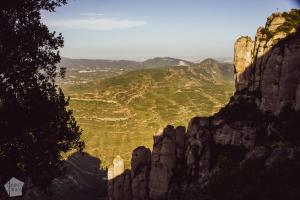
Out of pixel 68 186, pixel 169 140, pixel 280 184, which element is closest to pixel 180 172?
pixel 169 140

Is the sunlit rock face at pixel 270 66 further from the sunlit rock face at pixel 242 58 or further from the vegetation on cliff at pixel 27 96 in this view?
the vegetation on cliff at pixel 27 96

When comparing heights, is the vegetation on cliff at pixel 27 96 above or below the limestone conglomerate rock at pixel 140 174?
above

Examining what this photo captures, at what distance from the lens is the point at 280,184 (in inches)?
1433

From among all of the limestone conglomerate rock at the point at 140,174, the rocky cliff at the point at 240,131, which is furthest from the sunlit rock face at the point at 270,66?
the limestone conglomerate rock at the point at 140,174

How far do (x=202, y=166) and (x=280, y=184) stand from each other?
6208 cm
